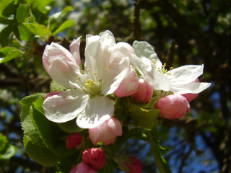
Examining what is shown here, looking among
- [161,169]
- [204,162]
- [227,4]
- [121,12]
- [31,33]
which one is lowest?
[204,162]

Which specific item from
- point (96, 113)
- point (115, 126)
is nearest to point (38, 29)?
point (96, 113)

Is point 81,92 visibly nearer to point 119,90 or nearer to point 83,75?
point 83,75

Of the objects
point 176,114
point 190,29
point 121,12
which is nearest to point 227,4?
point 190,29

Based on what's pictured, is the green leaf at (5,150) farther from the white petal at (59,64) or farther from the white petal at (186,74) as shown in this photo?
the white petal at (186,74)

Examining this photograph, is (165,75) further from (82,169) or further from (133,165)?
(82,169)

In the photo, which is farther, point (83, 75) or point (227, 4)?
point (227, 4)

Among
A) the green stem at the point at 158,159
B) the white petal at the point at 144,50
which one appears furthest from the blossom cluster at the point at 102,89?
the white petal at the point at 144,50
